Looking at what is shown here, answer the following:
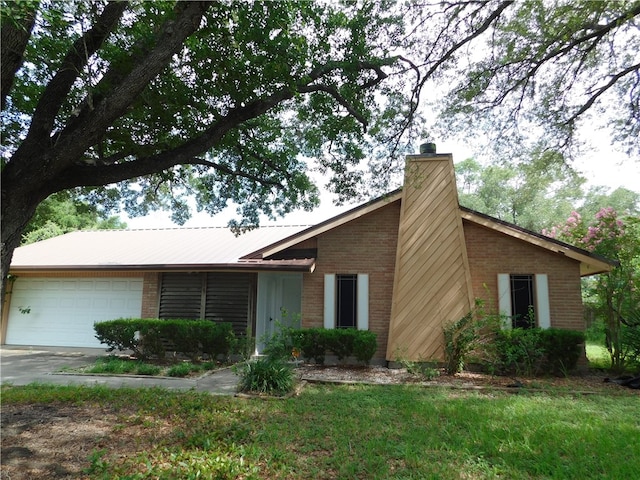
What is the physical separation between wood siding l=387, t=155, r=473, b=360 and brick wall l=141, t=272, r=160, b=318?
300 inches

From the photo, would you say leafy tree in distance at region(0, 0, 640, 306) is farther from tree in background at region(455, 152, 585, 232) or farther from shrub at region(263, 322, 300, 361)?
tree in background at region(455, 152, 585, 232)

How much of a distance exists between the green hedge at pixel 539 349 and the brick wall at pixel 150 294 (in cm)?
1011

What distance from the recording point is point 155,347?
10.7 metres

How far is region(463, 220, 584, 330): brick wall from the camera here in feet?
33.1

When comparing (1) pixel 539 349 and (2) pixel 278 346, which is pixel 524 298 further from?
(2) pixel 278 346

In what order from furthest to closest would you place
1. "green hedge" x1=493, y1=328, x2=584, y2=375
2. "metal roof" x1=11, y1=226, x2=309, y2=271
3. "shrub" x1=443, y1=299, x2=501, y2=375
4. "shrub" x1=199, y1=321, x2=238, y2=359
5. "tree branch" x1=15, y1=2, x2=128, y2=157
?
"metal roof" x1=11, y1=226, x2=309, y2=271
"shrub" x1=199, y1=321, x2=238, y2=359
"green hedge" x1=493, y1=328, x2=584, y2=375
"shrub" x1=443, y1=299, x2=501, y2=375
"tree branch" x1=15, y1=2, x2=128, y2=157

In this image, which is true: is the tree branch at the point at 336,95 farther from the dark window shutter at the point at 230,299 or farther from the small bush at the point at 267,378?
the dark window shutter at the point at 230,299

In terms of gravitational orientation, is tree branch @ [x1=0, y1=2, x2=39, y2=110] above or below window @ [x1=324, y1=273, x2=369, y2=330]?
above

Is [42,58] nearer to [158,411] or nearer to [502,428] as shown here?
[158,411]

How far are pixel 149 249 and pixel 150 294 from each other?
95.7 inches

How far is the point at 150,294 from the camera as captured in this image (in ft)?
42.1

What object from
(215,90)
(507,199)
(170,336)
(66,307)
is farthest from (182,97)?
(507,199)

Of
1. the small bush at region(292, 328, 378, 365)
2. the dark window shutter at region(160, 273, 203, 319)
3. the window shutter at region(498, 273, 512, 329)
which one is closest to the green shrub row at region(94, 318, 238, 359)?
the dark window shutter at region(160, 273, 203, 319)

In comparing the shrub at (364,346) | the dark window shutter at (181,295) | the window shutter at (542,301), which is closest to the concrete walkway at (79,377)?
the dark window shutter at (181,295)
